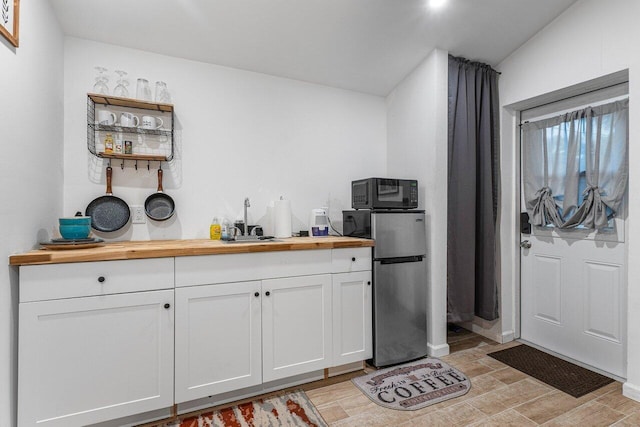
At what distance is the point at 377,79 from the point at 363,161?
75 centimetres

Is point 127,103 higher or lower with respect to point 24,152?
higher

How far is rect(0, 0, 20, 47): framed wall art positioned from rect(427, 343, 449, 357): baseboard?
316 cm

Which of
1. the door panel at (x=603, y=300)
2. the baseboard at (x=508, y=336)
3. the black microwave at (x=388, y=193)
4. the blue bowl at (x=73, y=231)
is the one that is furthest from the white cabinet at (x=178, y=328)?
the door panel at (x=603, y=300)

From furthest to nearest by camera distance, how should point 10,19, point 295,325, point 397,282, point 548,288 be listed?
point 548,288, point 397,282, point 295,325, point 10,19

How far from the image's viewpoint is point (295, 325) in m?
2.13

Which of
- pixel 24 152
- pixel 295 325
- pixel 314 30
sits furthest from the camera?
pixel 314 30

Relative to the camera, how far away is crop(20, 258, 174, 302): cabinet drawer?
153 centimetres

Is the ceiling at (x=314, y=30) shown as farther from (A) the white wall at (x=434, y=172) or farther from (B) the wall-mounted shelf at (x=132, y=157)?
(B) the wall-mounted shelf at (x=132, y=157)

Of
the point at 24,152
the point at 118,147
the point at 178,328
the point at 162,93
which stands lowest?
the point at 178,328

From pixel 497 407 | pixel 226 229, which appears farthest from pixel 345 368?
pixel 226 229

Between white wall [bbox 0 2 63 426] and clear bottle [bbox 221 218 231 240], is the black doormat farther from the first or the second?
white wall [bbox 0 2 63 426]

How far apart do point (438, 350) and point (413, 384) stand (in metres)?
0.53

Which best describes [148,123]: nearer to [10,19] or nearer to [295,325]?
[10,19]

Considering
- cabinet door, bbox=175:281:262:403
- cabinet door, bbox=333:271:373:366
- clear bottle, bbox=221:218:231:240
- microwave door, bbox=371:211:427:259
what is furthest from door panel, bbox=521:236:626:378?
clear bottle, bbox=221:218:231:240
